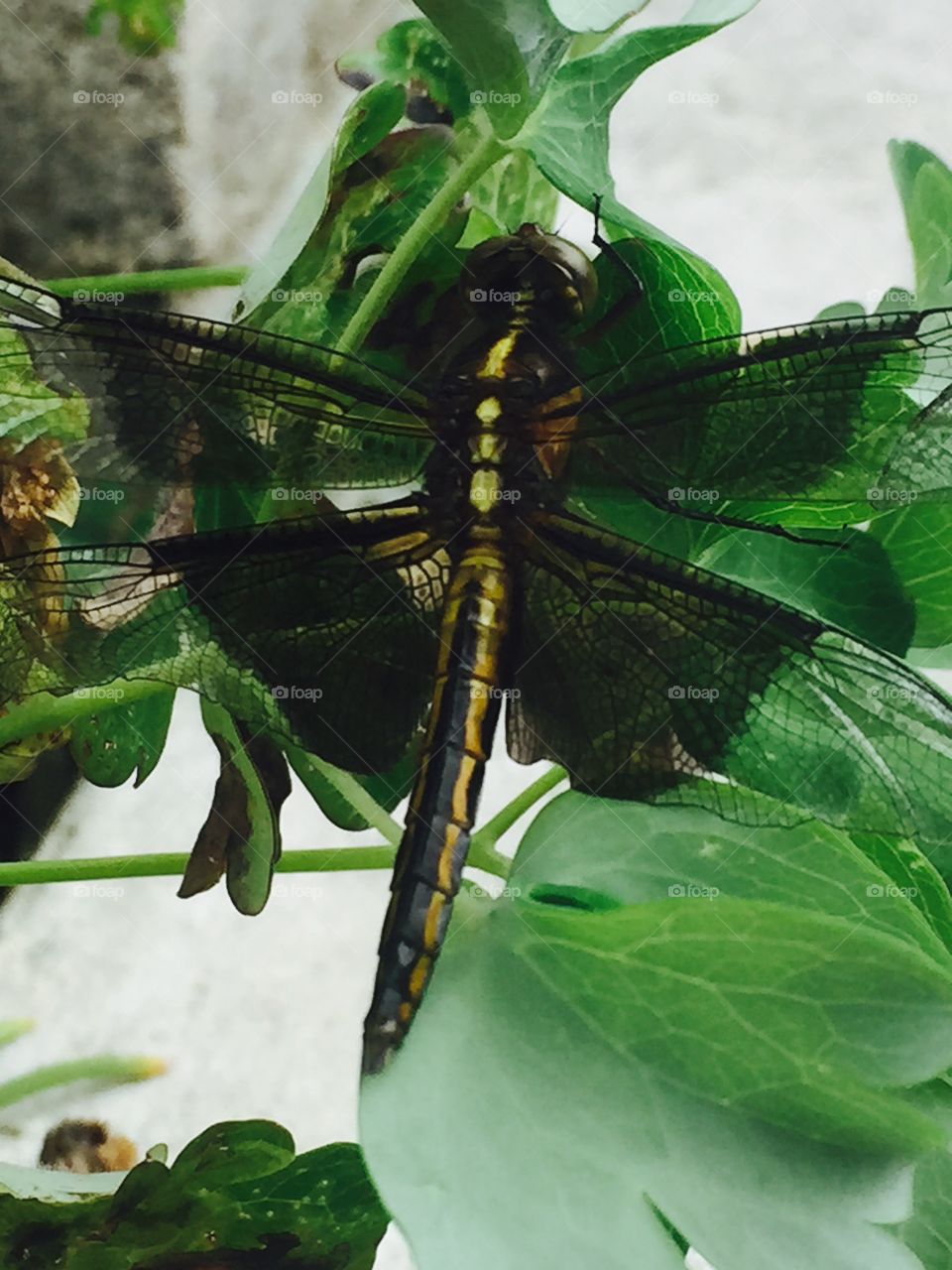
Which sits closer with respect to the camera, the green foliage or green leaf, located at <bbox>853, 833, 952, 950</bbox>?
green leaf, located at <bbox>853, 833, 952, 950</bbox>

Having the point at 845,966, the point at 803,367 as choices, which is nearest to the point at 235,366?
the point at 803,367

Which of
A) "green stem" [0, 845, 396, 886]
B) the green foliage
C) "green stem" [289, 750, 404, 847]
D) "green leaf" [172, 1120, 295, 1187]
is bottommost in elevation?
"green leaf" [172, 1120, 295, 1187]

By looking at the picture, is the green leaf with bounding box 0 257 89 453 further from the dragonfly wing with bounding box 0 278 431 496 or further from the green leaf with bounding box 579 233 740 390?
the green leaf with bounding box 579 233 740 390

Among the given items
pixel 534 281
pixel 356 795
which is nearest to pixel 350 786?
pixel 356 795

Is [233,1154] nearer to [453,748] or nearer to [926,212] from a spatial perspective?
[453,748]

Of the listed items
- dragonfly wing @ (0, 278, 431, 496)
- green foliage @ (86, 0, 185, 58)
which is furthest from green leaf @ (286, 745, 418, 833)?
green foliage @ (86, 0, 185, 58)

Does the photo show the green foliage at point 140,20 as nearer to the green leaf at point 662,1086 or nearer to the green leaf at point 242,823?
the green leaf at point 242,823
